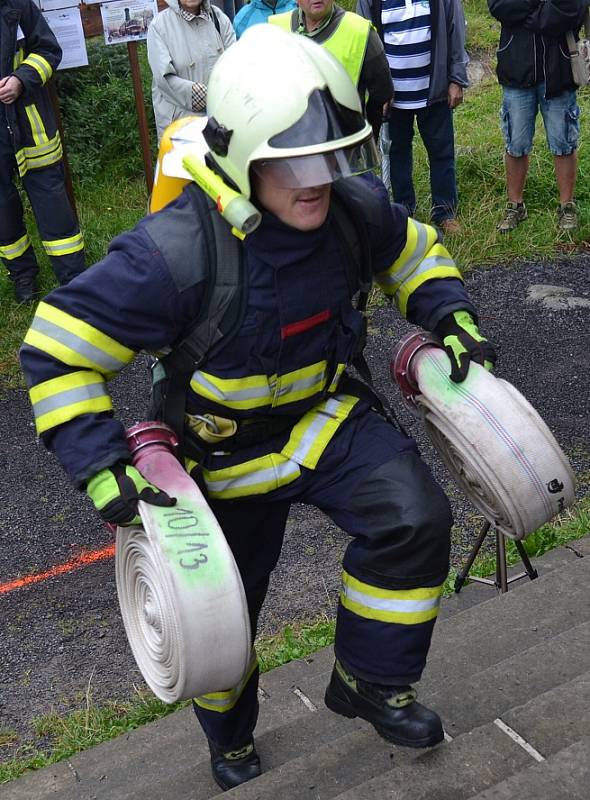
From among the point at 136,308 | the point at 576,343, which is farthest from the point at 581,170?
the point at 136,308

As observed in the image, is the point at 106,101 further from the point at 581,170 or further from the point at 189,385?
the point at 189,385

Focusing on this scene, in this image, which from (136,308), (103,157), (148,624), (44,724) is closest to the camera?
(136,308)

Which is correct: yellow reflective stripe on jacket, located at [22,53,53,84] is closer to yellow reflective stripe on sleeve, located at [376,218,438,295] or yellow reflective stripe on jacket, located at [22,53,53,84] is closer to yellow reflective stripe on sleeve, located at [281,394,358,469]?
yellow reflective stripe on sleeve, located at [376,218,438,295]

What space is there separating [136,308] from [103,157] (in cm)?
661

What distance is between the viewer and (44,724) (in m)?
3.66

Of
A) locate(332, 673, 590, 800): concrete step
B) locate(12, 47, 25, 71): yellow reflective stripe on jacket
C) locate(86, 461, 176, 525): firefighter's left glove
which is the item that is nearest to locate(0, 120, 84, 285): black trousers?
locate(12, 47, 25, 71): yellow reflective stripe on jacket

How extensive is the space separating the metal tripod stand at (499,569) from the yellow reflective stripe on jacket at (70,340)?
62.5 inches

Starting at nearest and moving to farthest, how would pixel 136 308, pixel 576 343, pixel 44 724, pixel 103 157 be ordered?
pixel 136 308, pixel 44 724, pixel 576 343, pixel 103 157

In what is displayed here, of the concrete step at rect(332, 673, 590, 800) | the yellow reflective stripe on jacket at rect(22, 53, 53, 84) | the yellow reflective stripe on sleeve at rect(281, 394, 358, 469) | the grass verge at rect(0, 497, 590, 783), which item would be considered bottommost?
the grass verge at rect(0, 497, 590, 783)

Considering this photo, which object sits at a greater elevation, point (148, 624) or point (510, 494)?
point (510, 494)

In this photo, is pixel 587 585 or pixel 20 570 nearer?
pixel 587 585

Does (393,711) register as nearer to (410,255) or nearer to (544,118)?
(410,255)

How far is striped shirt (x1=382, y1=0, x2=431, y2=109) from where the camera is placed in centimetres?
675

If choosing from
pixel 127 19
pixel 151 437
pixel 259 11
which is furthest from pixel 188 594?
pixel 127 19
